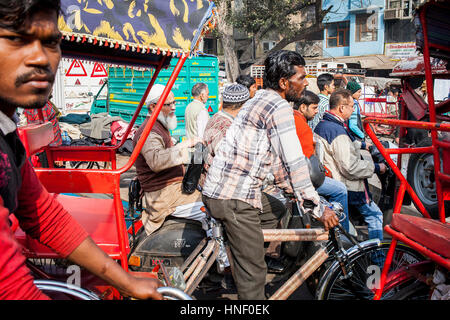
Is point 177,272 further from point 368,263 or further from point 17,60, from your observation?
point 17,60

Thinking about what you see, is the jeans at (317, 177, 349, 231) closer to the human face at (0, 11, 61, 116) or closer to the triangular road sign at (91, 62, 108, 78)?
the human face at (0, 11, 61, 116)

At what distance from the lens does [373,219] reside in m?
4.21

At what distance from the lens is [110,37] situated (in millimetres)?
2539

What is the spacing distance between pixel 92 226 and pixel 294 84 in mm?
1740

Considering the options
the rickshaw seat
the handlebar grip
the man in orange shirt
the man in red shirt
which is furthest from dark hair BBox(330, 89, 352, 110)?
the man in red shirt

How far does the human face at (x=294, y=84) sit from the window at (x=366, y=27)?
1327 inches

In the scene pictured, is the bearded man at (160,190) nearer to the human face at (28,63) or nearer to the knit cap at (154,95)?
the knit cap at (154,95)

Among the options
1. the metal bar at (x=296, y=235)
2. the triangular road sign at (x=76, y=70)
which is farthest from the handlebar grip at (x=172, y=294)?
the triangular road sign at (x=76, y=70)

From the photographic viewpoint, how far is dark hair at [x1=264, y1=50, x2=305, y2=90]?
107 inches

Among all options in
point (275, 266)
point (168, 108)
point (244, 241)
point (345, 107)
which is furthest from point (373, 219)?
point (168, 108)

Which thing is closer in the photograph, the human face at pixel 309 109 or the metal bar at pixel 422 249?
the metal bar at pixel 422 249

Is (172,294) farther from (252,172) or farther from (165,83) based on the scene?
(165,83)

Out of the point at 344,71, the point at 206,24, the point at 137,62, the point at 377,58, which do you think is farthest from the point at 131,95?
the point at 377,58

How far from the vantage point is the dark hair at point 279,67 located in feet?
8.95
